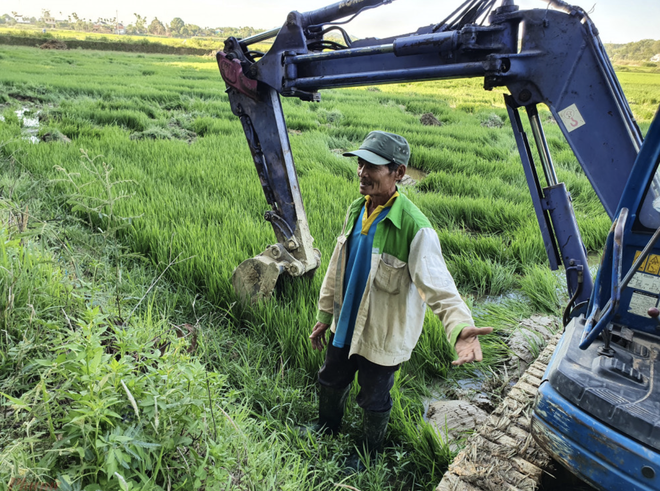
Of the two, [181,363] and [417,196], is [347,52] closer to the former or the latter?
[181,363]

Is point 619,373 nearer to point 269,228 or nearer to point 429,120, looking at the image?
point 269,228

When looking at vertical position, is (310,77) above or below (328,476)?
above

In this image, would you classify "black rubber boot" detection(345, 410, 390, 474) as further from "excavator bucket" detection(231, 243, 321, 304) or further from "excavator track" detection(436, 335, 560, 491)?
"excavator bucket" detection(231, 243, 321, 304)

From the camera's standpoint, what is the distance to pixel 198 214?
411 cm

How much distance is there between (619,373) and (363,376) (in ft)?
3.21

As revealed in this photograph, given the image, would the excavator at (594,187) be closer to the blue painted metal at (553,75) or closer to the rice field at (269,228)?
the blue painted metal at (553,75)

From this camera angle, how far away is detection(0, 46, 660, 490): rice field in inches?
81.1

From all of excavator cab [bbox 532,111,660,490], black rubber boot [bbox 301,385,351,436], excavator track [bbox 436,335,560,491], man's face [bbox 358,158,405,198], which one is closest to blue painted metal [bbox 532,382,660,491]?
excavator cab [bbox 532,111,660,490]

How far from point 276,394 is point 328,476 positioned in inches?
21.4

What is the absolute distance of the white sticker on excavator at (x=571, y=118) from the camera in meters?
1.64

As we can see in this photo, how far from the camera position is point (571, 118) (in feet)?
5.45

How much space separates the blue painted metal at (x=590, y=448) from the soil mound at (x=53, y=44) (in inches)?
1800

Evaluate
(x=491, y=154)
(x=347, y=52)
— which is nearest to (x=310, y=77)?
(x=347, y=52)

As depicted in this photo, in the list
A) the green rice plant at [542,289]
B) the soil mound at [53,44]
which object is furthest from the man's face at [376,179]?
the soil mound at [53,44]
